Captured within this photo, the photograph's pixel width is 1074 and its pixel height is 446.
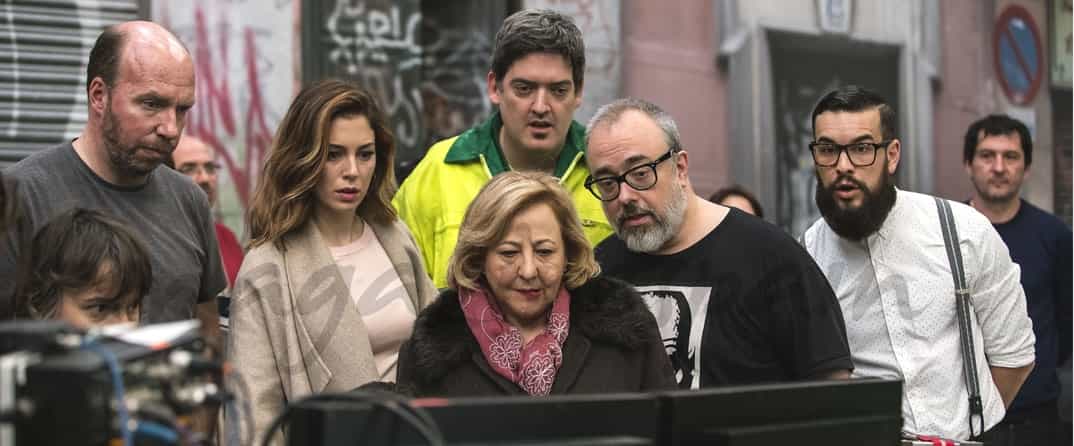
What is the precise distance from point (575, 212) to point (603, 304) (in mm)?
234

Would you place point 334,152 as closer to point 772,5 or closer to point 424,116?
point 424,116

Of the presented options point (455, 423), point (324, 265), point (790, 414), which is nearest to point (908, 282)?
point (324, 265)

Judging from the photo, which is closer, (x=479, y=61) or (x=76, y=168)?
(x=76, y=168)

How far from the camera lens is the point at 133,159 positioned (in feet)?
14.7

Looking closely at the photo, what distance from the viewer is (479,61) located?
928 centimetres

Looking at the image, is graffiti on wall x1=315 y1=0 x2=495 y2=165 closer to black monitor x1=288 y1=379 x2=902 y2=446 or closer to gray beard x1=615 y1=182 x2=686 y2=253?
gray beard x1=615 y1=182 x2=686 y2=253

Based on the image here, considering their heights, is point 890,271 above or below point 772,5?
below

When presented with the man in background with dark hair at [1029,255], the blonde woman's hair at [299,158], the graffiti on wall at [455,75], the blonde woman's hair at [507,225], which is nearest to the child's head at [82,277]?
the blonde woman's hair at [299,158]

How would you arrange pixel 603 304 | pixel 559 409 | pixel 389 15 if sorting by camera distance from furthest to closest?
pixel 389 15 → pixel 603 304 → pixel 559 409

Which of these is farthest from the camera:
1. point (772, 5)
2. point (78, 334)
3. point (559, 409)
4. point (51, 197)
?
point (772, 5)

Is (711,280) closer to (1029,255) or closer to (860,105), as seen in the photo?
(860,105)

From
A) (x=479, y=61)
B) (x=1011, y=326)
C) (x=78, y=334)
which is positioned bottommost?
(x=1011, y=326)

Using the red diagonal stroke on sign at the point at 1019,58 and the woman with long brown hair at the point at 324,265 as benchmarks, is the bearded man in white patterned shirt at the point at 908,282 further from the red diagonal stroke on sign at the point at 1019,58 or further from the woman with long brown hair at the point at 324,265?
the red diagonal stroke on sign at the point at 1019,58

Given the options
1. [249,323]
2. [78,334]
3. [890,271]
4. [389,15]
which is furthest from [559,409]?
[389,15]
